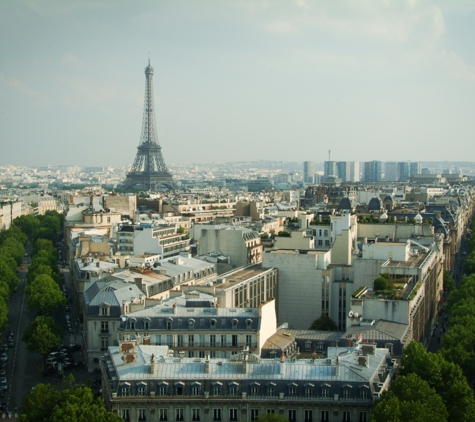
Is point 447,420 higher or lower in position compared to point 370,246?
lower

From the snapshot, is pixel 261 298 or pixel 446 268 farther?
pixel 446 268

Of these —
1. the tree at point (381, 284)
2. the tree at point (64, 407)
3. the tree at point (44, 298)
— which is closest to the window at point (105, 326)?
the tree at point (44, 298)

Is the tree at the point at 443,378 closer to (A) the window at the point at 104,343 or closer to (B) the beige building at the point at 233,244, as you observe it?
(A) the window at the point at 104,343

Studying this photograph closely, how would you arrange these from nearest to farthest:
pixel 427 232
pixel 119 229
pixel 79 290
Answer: pixel 79 290
pixel 427 232
pixel 119 229

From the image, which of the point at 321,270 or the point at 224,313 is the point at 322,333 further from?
the point at 321,270

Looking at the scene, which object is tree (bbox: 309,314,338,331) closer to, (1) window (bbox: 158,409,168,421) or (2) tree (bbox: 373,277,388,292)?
(2) tree (bbox: 373,277,388,292)

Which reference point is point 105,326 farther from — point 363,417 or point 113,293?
point 363,417

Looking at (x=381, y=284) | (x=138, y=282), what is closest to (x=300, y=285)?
(x=381, y=284)

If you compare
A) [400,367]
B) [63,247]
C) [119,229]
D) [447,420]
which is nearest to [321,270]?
[400,367]
